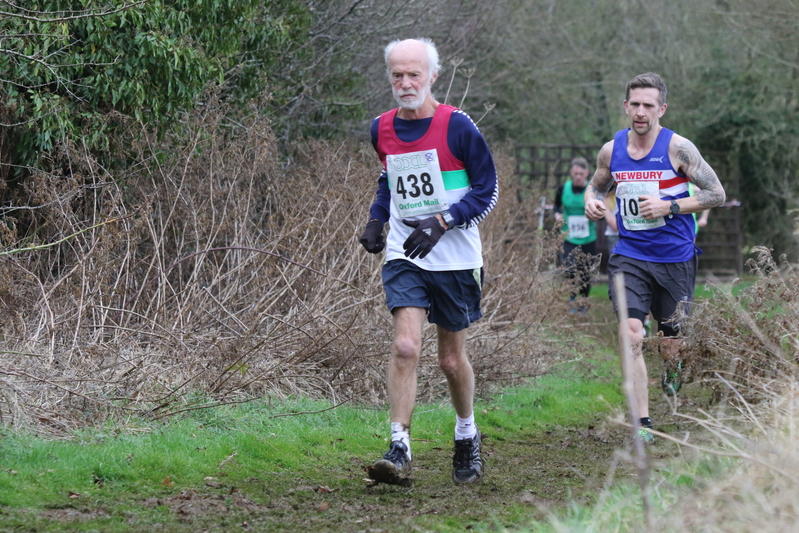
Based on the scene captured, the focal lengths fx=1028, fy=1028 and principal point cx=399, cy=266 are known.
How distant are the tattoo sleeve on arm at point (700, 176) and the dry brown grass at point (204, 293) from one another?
2.19m

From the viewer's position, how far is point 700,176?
631 cm

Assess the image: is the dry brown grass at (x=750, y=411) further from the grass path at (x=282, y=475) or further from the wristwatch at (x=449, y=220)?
the wristwatch at (x=449, y=220)

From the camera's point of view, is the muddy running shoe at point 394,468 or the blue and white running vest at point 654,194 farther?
the blue and white running vest at point 654,194

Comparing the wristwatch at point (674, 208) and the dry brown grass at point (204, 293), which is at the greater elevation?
the wristwatch at point (674, 208)

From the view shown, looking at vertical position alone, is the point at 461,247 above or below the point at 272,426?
above

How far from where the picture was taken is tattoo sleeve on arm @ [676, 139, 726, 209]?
6297 mm

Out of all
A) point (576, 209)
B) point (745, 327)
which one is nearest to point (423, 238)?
point (745, 327)

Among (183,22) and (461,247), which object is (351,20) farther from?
(461,247)

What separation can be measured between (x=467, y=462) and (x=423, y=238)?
3.96ft

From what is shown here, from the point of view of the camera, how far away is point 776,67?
20.5 metres

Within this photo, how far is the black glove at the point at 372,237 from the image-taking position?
5180mm

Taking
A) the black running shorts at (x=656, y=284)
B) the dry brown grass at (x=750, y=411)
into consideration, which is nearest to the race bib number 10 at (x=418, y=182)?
the dry brown grass at (x=750, y=411)

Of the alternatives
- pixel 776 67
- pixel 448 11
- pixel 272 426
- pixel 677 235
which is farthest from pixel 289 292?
pixel 776 67

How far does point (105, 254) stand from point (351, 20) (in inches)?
263
